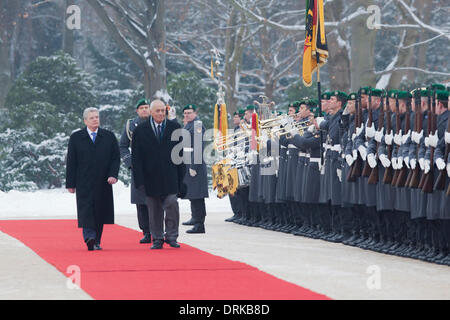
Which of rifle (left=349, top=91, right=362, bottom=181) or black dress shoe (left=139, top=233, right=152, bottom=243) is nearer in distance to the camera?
rifle (left=349, top=91, right=362, bottom=181)

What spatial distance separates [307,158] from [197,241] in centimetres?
Result: 219

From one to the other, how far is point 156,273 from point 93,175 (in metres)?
2.91

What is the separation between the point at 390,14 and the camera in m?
41.8

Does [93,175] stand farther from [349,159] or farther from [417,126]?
[417,126]

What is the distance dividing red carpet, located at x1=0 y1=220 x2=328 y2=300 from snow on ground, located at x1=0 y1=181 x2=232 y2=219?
6435 mm

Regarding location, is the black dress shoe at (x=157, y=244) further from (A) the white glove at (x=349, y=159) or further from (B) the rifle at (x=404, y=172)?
(B) the rifle at (x=404, y=172)

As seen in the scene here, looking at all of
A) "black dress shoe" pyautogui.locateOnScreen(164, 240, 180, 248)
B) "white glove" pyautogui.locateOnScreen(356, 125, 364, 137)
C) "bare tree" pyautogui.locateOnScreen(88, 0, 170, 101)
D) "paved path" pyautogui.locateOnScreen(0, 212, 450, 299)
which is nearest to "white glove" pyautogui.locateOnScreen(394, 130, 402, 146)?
"white glove" pyautogui.locateOnScreen(356, 125, 364, 137)

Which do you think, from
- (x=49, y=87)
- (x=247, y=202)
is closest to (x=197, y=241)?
(x=247, y=202)

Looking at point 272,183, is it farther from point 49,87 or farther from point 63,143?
point 49,87

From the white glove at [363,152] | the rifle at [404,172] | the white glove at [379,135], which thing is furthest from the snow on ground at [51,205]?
the rifle at [404,172]

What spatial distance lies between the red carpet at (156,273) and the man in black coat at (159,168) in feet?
1.21

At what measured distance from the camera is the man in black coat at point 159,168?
12.7 metres

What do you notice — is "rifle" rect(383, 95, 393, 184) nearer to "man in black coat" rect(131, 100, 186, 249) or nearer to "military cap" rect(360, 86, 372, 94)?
"military cap" rect(360, 86, 372, 94)

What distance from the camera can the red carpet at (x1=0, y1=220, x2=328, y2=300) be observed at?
28.2 ft
